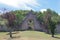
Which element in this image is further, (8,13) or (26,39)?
(8,13)

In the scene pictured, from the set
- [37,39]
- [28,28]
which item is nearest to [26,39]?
[37,39]

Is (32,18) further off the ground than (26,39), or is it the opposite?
(32,18)

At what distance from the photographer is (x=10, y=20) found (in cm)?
3916

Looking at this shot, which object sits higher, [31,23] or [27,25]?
[31,23]

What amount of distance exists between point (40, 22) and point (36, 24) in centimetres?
130

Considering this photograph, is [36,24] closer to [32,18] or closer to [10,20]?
[32,18]

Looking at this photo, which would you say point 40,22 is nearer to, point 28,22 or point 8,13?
point 28,22

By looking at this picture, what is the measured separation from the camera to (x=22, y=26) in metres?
54.5

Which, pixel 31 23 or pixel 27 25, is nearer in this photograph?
pixel 27 25

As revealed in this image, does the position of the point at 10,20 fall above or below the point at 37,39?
above

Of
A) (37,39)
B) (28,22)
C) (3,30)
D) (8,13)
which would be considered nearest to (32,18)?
(28,22)

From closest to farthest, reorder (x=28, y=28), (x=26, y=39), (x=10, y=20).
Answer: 1. (x=26, y=39)
2. (x=10, y=20)
3. (x=28, y=28)

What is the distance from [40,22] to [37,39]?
21.3 metres

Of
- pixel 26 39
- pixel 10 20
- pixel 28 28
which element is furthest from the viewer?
pixel 28 28
